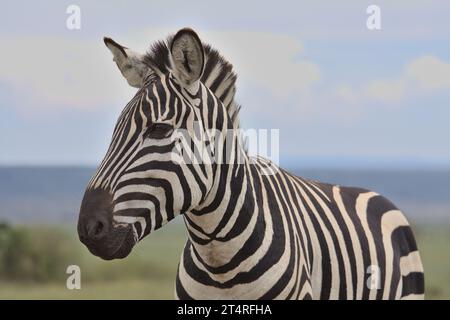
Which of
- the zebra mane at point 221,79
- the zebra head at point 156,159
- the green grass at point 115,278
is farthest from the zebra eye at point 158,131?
the green grass at point 115,278

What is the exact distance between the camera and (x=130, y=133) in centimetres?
484

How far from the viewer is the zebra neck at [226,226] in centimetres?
515

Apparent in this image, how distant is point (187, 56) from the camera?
5.01m

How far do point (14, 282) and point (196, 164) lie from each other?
48.1 feet

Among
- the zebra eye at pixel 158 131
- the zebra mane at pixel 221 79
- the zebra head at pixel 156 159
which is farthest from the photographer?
the zebra mane at pixel 221 79

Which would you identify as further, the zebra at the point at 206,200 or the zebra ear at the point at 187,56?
the zebra ear at the point at 187,56

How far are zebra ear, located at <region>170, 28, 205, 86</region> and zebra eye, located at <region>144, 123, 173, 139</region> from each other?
12.9 inches

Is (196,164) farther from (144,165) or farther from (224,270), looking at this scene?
(224,270)

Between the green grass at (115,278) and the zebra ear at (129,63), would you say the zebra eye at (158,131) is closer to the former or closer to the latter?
the zebra ear at (129,63)

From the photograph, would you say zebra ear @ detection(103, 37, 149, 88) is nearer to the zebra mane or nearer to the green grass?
the zebra mane

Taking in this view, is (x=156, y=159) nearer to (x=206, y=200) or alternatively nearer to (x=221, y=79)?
(x=206, y=200)

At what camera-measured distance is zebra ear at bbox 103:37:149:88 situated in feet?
17.3

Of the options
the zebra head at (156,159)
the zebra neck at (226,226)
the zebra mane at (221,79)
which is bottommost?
the zebra neck at (226,226)

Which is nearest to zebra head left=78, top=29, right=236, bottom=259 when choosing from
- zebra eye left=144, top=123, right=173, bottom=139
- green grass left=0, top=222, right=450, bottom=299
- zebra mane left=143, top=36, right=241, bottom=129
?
zebra eye left=144, top=123, right=173, bottom=139
